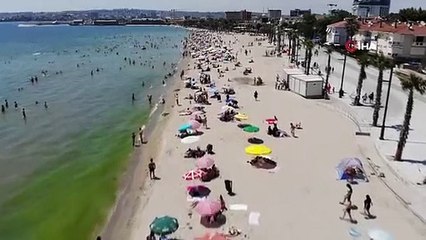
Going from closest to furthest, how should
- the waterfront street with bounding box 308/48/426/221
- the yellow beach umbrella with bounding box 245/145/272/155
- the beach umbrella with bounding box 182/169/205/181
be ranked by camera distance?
the waterfront street with bounding box 308/48/426/221 < the beach umbrella with bounding box 182/169/205/181 < the yellow beach umbrella with bounding box 245/145/272/155

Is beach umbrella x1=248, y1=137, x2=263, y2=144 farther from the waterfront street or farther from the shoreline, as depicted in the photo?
the waterfront street

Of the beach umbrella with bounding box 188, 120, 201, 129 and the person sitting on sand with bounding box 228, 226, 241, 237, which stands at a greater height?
the beach umbrella with bounding box 188, 120, 201, 129

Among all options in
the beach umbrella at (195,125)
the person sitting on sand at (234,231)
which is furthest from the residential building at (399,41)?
the person sitting on sand at (234,231)

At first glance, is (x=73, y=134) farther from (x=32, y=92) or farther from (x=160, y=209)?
(x=32, y=92)

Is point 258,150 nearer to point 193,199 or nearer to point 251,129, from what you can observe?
point 251,129

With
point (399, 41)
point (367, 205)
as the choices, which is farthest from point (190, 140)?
point (399, 41)

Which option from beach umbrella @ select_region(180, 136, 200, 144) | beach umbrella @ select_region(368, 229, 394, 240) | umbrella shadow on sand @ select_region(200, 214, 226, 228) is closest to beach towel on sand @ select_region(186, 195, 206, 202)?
umbrella shadow on sand @ select_region(200, 214, 226, 228)

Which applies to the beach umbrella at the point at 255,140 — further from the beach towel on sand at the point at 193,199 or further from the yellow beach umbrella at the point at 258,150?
the beach towel on sand at the point at 193,199

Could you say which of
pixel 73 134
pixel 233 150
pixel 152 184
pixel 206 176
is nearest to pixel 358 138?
pixel 233 150
